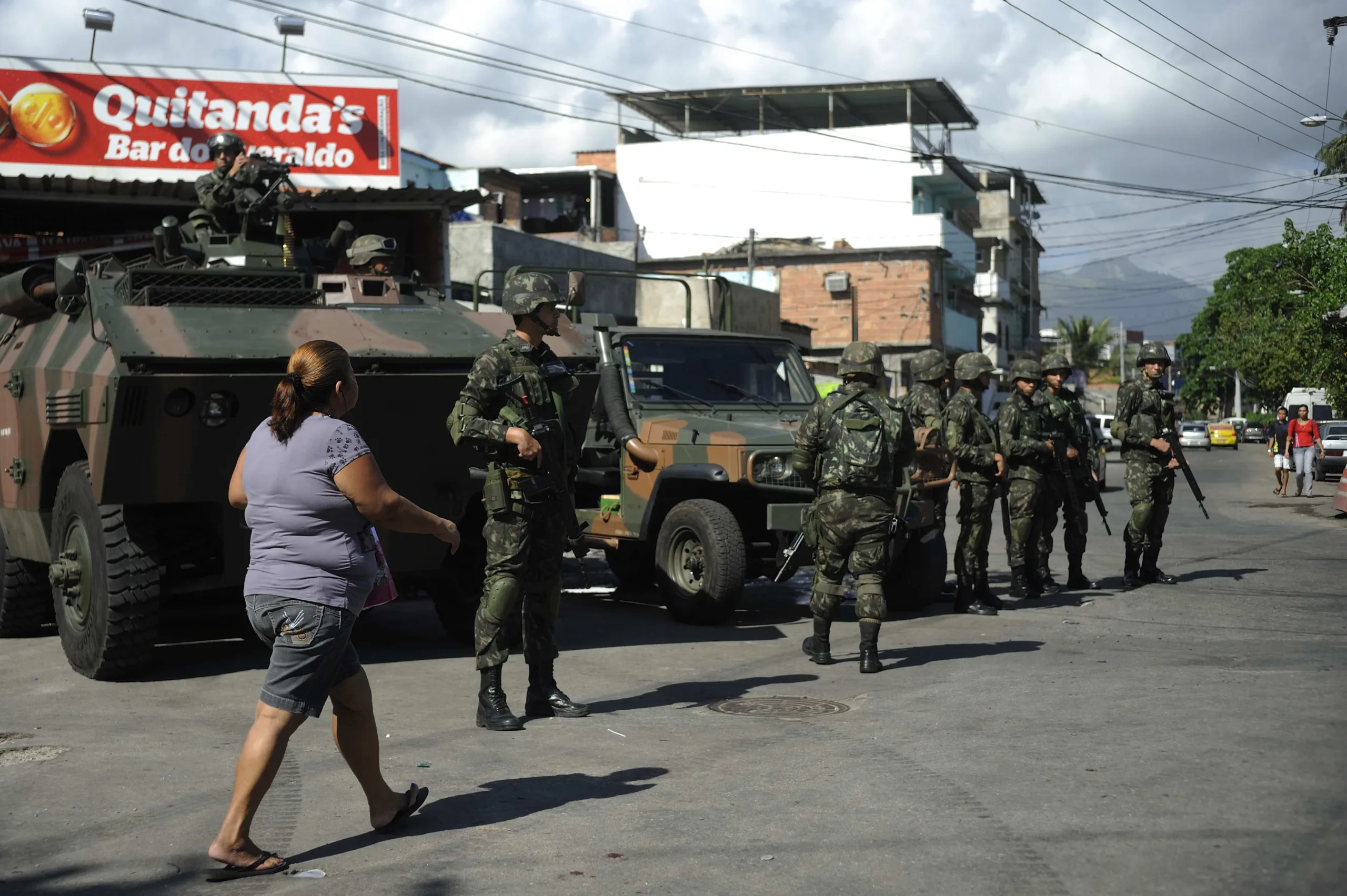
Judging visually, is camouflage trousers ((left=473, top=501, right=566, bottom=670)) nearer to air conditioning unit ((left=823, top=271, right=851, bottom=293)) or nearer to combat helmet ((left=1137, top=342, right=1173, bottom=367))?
combat helmet ((left=1137, top=342, right=1173, bottom=367))

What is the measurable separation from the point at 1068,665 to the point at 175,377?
4.71m

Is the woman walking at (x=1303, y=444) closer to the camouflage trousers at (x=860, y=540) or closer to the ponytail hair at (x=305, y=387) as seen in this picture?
the camouflage trousers at (x=860, y=540)

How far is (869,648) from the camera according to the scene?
7836 millimetres

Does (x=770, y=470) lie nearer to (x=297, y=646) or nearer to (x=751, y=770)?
(x=751, y=770)

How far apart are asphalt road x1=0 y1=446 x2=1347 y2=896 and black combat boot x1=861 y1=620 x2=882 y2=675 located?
0.09 meters

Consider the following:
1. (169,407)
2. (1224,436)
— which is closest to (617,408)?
(169,407)

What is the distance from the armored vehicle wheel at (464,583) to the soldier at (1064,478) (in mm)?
4492

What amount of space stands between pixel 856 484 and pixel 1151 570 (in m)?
5.00

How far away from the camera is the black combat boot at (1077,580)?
38.0 ft

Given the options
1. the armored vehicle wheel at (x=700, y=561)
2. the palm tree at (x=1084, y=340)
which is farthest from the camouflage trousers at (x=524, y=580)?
the palm tree at (x=1084, y=340)

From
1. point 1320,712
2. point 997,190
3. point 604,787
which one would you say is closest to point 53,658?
point 604,787

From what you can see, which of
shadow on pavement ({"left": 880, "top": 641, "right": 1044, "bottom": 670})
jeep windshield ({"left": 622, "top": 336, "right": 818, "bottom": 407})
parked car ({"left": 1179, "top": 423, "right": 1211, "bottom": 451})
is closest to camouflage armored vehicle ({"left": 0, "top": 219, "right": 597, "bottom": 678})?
jeep windshield ({"left": 622, "top": 336, "right": 818, "bottom": 407})

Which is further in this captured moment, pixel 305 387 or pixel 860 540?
pixel 860 540

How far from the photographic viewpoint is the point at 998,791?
4.97 metres
